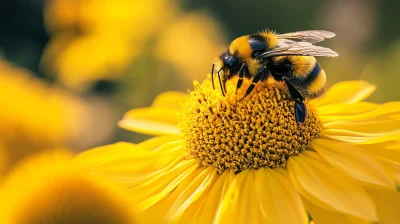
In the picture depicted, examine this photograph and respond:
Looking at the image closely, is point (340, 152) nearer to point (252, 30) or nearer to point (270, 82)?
point (270, 82)

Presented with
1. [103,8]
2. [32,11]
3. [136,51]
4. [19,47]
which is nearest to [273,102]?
[136,51]

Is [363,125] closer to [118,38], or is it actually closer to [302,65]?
[302,65]

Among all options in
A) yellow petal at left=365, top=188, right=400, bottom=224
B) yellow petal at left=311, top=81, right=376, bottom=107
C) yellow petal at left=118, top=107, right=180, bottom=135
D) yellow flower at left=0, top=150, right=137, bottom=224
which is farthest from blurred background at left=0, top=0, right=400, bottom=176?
yellow flower at left=0, top=150, right=137, bottom=224

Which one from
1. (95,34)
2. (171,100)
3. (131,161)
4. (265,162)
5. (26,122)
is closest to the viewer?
Result: (26,122)

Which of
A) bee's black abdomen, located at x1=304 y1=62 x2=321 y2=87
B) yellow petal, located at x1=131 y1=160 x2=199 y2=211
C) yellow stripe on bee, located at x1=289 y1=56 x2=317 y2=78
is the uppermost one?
yellow stripe on bee, located at x1=289 y1=56 x2=317 y2=78

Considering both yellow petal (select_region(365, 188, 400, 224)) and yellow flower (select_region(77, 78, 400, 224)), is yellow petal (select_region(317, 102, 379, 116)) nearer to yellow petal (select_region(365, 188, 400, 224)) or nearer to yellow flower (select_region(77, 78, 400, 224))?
yellow flower (select_region(77, 78, 400, 224))

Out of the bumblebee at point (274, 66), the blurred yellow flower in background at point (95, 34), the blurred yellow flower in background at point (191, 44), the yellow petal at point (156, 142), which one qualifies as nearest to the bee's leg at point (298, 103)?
the bumblebee at point (274, 66)

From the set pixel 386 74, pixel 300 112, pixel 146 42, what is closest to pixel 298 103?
pixel 300 112

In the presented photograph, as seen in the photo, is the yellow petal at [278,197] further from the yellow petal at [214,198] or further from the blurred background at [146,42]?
the blurred background at [146,42]
